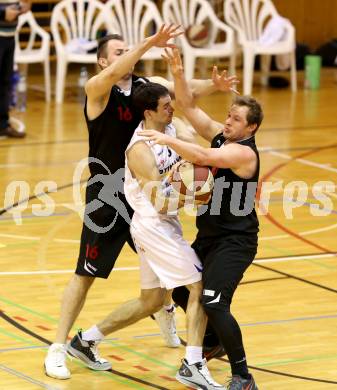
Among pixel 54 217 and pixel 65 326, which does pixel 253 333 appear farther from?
pixel 54 217

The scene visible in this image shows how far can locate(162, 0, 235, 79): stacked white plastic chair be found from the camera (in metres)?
18.2

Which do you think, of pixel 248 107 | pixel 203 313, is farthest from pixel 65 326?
pixel 248 107

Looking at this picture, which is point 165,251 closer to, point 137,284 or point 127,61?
point 127,61

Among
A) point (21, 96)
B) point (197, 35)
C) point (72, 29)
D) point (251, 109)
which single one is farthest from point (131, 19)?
point (251, 109)

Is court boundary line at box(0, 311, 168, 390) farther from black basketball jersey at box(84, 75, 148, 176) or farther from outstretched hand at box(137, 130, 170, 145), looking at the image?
outstretched hand at box(137, 130, 170, 145)

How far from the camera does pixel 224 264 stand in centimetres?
686

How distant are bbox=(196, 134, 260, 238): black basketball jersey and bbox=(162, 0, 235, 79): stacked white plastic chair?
11.3m

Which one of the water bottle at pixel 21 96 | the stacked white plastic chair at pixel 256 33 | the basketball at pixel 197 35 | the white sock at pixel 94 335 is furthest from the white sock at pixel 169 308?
the basketball at pixel 197 35

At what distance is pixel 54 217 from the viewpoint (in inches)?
450

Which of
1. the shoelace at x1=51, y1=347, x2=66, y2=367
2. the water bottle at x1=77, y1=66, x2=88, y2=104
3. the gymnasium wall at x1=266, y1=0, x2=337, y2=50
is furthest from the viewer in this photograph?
the gymnasium wall at x1=266, y1=0, x2=337, y2=50

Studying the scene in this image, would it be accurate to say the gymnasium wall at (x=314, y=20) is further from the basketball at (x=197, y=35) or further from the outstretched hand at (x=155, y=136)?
the outstretched hand at (x=155, y=136)

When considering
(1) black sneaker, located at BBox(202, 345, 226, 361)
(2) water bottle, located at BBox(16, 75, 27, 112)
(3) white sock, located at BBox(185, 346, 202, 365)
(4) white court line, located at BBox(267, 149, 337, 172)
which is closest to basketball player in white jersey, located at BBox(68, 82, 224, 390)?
(3) white sock, located at BBox(185, 346, 202, 365)

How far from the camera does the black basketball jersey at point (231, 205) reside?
6918mm

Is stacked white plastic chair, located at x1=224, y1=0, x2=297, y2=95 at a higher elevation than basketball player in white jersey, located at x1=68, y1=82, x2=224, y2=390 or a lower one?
lower
